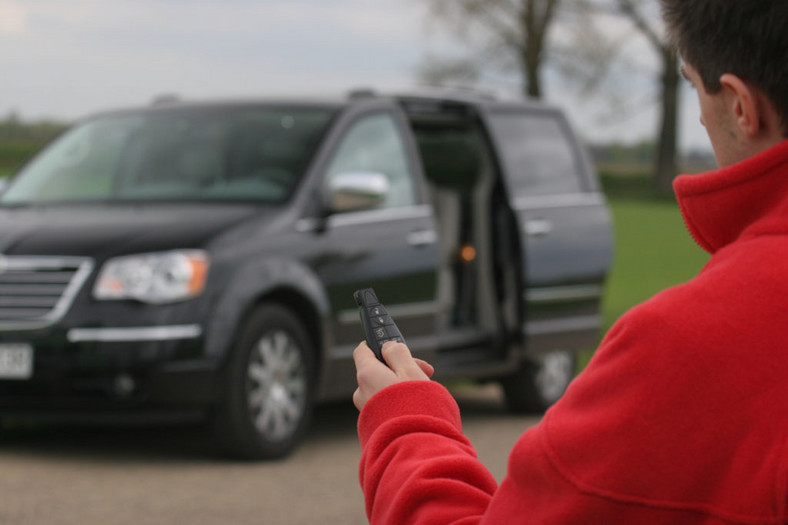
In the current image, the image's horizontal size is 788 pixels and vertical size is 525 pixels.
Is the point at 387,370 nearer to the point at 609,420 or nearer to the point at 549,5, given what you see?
the point at 609,420

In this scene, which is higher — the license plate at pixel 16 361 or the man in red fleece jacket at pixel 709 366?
the man in red fleece jacket at pixel 709 366

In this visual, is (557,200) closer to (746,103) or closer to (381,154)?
(381,154)

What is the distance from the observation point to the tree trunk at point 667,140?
49.2 metres

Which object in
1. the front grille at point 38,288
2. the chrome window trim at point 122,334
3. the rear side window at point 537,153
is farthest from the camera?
the rear side window at point 537,153

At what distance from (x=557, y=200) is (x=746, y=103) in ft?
24.7

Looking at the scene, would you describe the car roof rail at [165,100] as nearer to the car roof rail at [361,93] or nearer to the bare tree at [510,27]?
the car roof rail at [361,93]

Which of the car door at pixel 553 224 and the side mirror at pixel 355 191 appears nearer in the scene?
the side mirror at pixel 355 191

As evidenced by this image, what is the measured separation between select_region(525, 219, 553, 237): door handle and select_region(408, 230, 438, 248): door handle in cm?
96

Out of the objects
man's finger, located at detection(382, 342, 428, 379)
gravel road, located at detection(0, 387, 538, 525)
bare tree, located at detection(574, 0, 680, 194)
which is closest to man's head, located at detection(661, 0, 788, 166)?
man's finger, located at detection(382, 342, 428, 379)

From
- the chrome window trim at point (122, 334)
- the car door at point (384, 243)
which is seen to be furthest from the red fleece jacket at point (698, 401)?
the car door at point (384, 243)

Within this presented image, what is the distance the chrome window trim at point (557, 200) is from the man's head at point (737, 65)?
688 centimetres

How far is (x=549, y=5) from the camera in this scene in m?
46.9

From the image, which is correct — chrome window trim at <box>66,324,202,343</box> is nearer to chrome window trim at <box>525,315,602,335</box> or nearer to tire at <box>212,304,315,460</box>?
tire at <box>212,304,315,460</box>

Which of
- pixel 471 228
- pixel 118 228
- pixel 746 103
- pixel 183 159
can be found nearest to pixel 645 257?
pixel 471 228
